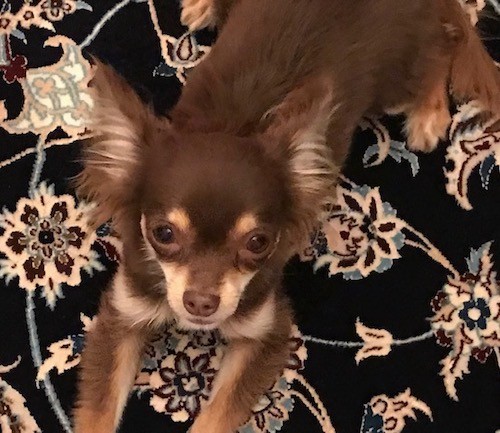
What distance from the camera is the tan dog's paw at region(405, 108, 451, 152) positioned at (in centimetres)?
229

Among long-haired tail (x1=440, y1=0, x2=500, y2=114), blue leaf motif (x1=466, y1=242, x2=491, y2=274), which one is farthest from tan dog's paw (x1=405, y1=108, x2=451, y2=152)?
blue leaf motif (x1=466, y1=242, x2=491, y2=274)

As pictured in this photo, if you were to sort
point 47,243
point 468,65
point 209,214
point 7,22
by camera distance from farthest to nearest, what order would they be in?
point 7,22
point 468,65
point 47,243
point 209,214

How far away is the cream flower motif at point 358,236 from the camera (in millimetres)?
2168

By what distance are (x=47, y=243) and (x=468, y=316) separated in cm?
115

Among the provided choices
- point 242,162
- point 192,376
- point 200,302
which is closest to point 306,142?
point 242,162

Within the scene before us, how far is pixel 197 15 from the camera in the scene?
92.9 inches

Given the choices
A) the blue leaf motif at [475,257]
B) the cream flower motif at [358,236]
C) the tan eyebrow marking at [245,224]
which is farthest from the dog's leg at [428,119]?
the tan eyebrow marking at [245,224]

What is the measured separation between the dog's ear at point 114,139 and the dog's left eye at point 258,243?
28cm

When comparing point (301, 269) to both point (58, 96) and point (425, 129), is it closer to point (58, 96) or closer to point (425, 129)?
point (425, 129)

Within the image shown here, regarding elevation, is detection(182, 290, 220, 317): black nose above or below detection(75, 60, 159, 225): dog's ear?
below

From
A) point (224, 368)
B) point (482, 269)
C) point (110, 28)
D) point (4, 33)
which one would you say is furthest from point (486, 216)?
point (4, 33)

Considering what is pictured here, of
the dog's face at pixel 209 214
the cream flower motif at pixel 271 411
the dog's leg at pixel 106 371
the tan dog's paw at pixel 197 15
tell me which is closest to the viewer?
the dog's face at pixel 209 214

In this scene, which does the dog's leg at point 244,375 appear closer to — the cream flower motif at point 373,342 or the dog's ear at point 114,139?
the cream flower motif at point 373,342

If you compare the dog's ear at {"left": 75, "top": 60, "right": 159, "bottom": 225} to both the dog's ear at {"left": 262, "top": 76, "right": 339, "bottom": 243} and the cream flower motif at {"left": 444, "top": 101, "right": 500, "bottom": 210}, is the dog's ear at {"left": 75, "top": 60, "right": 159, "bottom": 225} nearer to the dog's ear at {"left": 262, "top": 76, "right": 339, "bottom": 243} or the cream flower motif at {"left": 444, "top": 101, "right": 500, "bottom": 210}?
the dog's ear at {"left": 262, "top": 76, "right": 339, "bottom": 243}
